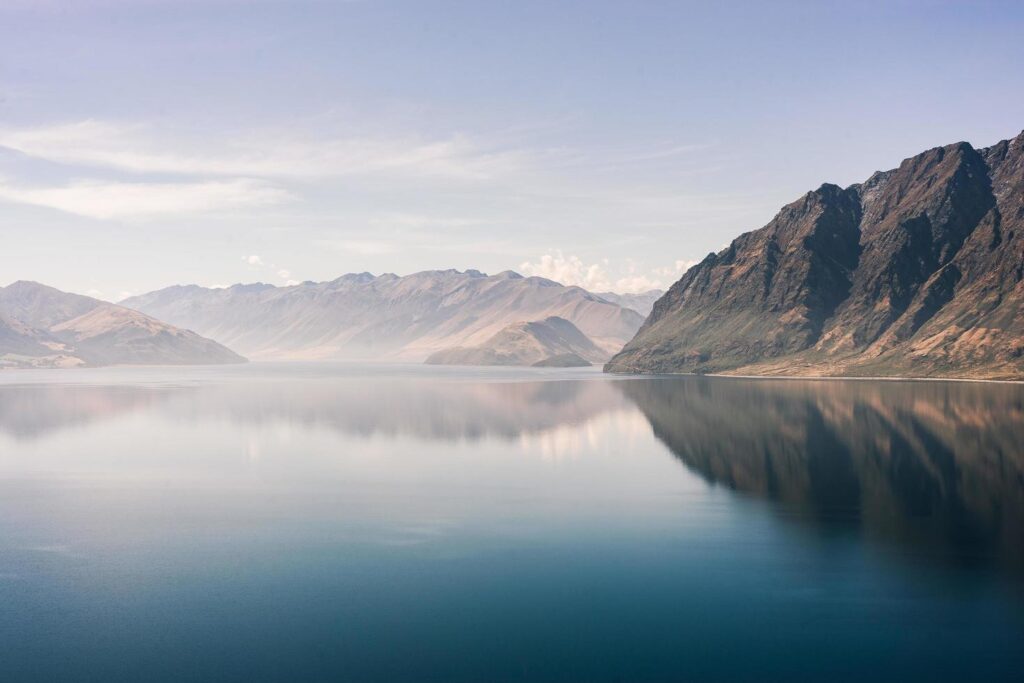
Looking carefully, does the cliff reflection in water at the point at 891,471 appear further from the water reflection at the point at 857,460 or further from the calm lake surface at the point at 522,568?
the calm lake surface at the point at 522,568

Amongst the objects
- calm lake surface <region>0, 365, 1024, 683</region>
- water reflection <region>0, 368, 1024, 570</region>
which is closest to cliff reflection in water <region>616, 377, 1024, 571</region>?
water reflection <region>0, 368, 1024, 570</region>

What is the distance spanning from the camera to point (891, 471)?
4574 inches

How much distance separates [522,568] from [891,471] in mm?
72722

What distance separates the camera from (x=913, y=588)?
6147cm

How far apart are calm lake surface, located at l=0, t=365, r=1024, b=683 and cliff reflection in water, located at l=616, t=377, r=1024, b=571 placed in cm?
63

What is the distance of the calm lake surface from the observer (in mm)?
49531

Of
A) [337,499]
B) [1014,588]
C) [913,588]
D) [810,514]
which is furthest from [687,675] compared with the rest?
[337,499]

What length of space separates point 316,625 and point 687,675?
83.3 ft

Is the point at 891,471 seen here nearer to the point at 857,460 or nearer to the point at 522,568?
the point at 857,460

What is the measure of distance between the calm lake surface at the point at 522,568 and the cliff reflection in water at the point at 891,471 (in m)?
0.63

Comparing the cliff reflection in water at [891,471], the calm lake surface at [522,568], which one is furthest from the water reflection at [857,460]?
the calm lake surface at [522,568]

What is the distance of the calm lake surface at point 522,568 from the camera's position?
49.5 m

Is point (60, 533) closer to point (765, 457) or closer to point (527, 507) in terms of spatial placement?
point (527, 507)

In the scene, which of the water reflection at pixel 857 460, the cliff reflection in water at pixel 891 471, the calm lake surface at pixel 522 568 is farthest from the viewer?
the water reflection at pixel 857 460
